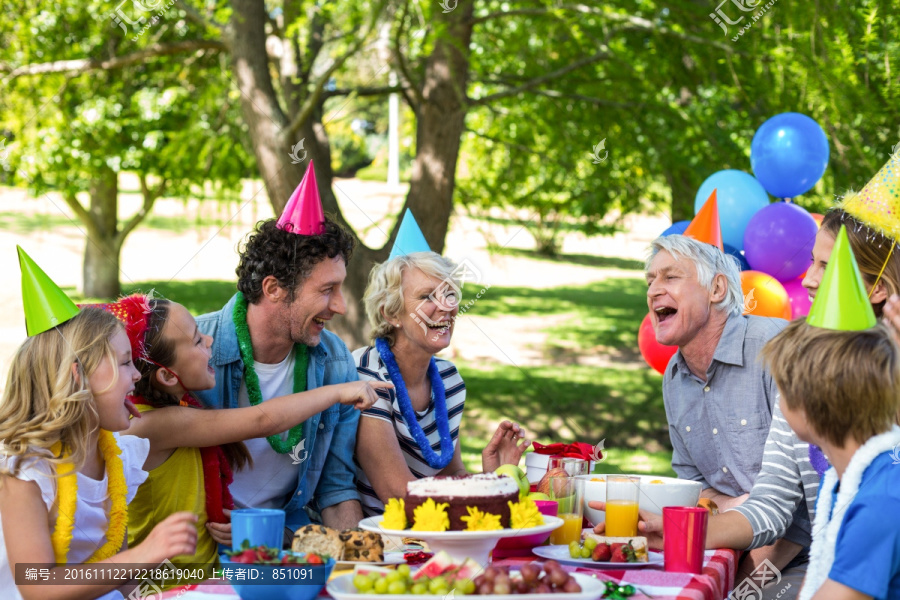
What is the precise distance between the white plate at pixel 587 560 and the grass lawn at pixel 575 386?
5167 millimetres

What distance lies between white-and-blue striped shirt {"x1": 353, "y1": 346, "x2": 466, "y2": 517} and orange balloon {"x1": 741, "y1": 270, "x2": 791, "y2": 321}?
1.84 metres

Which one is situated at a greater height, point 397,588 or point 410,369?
point 410,369

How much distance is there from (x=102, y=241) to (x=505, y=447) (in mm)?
9860

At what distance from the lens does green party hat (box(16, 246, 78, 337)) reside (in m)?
2.22

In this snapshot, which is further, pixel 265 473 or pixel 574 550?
pixel 265 473

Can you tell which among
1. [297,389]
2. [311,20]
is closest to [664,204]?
[311,20]

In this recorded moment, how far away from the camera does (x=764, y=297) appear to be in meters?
4.60

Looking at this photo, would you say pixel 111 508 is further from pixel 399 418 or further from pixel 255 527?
pixel 399 418

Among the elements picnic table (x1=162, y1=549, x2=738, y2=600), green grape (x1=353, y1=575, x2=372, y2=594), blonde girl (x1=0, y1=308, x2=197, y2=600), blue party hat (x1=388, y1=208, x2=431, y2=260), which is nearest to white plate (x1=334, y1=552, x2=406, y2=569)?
picnic table (x1=162, y1=549, x2=738, y2=600)

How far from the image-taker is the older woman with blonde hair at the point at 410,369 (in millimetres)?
3180

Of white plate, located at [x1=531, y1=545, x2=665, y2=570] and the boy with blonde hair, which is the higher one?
the boy with blonde hair

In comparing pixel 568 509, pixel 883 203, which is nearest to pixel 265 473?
pixel 568 509

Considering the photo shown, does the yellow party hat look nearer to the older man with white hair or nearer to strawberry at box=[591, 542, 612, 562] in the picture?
the older man with white hair

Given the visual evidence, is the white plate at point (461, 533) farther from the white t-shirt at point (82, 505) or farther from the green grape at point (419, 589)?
the white t-shirt at point (82, 505)
